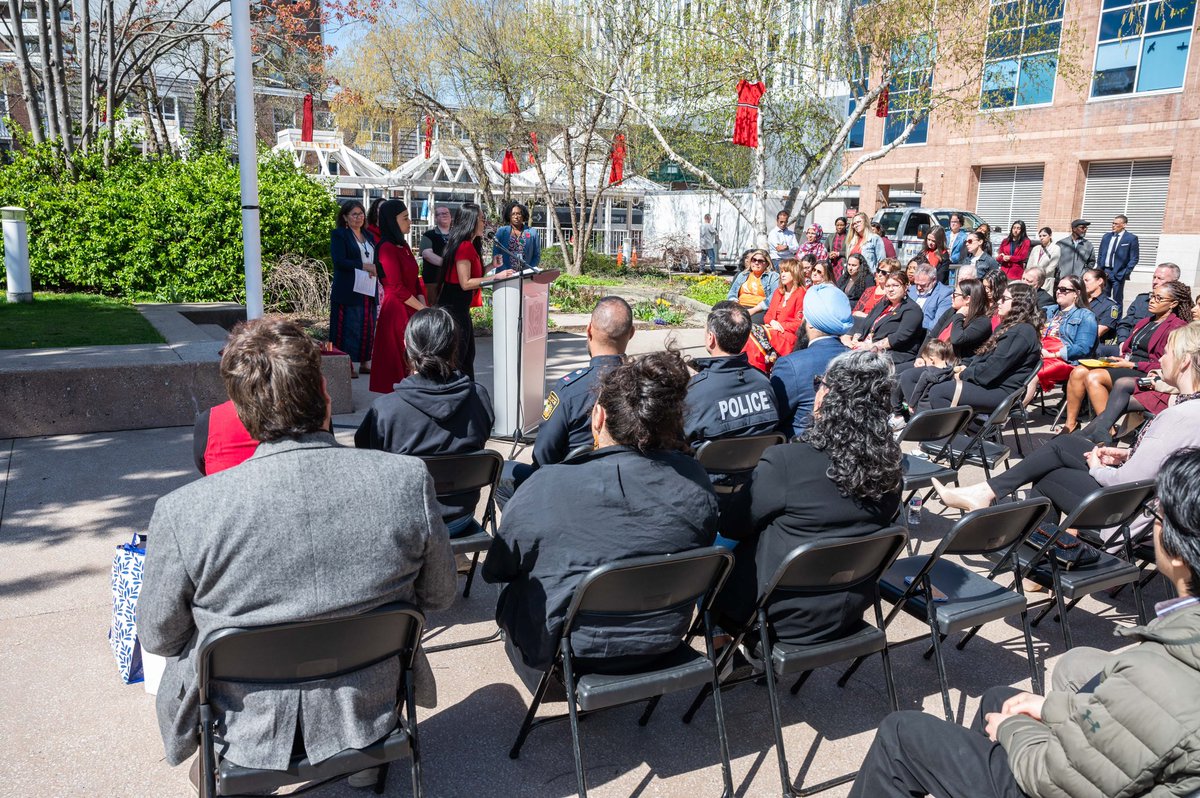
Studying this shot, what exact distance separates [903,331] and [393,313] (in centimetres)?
442

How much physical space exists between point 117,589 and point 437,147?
83.0ft

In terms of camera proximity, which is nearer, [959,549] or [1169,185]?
[959,549]

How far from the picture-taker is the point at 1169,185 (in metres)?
23.1

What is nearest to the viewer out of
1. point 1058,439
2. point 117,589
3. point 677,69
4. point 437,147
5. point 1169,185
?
point 117,589

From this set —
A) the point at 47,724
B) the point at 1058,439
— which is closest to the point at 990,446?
the point at 1058,439

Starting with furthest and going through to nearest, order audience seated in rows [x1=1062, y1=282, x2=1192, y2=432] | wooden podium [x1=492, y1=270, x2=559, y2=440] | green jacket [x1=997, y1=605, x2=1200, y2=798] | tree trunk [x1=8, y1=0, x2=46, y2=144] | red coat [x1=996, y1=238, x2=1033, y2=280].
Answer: red coat [x1=996, y1=238, x2=1033, y2=280]
tree trunk [x1=8, y1=0, x2=46, y2=144]
audience seated in rows [x1=1062, y1=282, x2=1192, y2=432]
wooden podium [x1=492, y1=270, x2=559, y2=440]
green jacket [x1=997, y1=605, x2=1200, y2=798]

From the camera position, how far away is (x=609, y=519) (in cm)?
256

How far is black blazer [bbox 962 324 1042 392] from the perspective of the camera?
19.6 ft

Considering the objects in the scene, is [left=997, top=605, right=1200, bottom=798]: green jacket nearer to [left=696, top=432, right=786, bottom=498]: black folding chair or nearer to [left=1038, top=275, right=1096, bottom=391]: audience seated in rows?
[left=696, top=432, right=786, bottom=498]: black folding chair

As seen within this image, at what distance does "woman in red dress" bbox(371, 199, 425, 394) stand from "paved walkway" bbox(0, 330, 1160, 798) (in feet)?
9.94

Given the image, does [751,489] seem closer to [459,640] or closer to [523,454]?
[459,640]

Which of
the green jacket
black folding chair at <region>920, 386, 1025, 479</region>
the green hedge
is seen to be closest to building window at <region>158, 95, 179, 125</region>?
the green hedge

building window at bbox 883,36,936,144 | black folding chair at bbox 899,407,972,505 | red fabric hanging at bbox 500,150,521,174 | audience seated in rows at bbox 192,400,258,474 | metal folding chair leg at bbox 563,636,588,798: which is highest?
building window at bbox 883,36,936,144

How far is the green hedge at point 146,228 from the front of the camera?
9.69 meters
